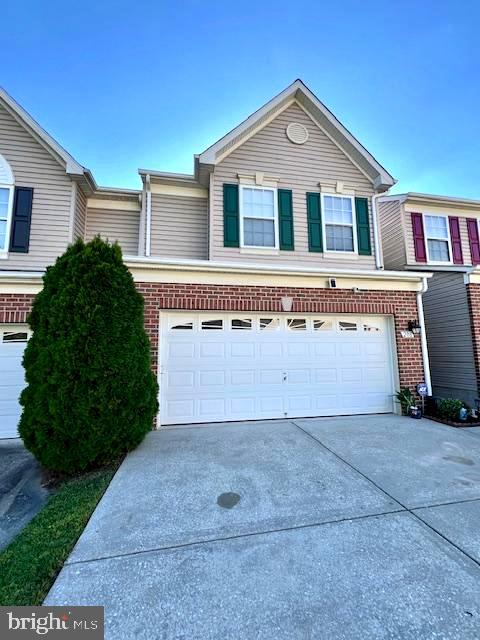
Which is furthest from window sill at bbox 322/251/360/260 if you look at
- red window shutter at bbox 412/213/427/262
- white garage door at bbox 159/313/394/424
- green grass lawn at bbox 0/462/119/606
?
green grass lawn at bbox 0/462/119/606

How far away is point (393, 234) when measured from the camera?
10.8 meters

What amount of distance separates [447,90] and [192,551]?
1535 cm

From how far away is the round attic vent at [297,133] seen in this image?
8.25 meters

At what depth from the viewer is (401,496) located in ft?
10.3

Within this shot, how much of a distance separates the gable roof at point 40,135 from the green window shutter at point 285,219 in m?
4.89

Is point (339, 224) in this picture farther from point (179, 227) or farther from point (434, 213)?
point (434, 213)

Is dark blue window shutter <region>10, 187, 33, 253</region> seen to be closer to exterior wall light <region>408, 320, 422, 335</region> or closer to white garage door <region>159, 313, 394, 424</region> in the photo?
white garage door <region>159, 313, 394, 424</region>

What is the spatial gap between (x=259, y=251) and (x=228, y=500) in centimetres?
579

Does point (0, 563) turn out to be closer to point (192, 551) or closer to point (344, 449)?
point (192, 551)

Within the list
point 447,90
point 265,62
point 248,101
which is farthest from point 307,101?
point 447,90

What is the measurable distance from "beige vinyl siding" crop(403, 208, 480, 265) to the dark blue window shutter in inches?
437

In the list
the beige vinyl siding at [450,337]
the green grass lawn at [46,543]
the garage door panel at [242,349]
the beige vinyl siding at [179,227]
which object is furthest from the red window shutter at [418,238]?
the green grass lawn at [46,543]

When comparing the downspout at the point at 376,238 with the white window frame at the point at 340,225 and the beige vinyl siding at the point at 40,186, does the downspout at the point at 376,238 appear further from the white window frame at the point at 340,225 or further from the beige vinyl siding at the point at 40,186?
the beige vinyl siding at the point at 40,186

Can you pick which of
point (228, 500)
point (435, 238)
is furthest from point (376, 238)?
point (228, 500)
